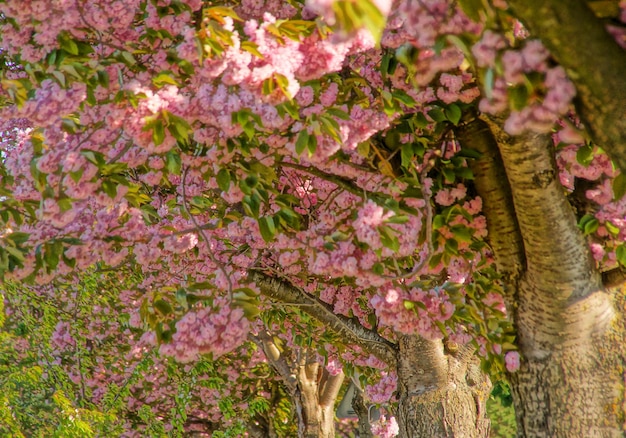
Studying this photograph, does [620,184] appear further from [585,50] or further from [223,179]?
[223,179]

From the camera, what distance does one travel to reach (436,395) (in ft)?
23.1

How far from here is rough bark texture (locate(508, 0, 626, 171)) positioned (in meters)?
2.49

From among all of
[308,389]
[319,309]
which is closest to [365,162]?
[319,309]

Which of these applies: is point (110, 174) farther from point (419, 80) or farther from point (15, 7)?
point (419, 80)

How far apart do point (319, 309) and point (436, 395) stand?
5.35ft

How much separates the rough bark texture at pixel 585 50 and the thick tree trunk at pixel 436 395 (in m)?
4.77

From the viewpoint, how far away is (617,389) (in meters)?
4.33

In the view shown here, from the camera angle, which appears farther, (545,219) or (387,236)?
(387,236)

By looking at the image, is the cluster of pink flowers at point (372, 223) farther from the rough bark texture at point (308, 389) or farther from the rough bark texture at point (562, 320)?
the rough bark texture at point (308, 389)

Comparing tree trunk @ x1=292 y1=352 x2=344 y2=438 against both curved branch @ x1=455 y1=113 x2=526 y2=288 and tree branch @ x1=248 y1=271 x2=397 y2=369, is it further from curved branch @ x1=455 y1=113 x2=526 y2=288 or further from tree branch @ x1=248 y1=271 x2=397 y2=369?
curved branch @ x1=455 y1=113 x2=526 y2=288

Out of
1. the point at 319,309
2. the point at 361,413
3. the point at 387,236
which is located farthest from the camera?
the point at 361,413

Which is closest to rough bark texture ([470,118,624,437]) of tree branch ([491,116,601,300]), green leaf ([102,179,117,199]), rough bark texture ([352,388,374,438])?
tree branch ([491,116,601,300])

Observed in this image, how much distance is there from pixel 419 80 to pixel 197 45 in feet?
3.68

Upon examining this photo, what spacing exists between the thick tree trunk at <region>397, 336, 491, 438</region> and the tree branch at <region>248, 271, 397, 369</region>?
555 millimetres
